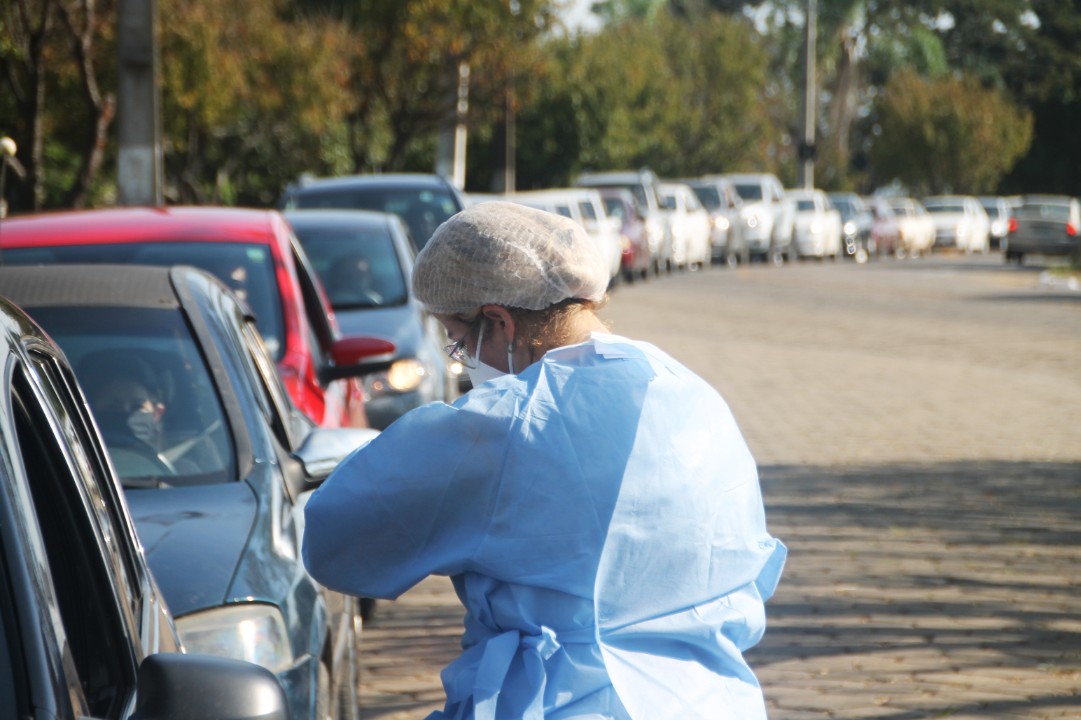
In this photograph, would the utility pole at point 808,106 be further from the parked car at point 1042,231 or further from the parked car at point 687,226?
the parked car at point 687,226

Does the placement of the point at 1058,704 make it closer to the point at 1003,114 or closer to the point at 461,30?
the point at 461,30

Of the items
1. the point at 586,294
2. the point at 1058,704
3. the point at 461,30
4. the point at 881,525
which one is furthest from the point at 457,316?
the point at 461,30

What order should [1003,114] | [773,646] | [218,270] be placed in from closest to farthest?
[773,646]
[218,270]
[1003,114]

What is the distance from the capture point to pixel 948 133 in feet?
235

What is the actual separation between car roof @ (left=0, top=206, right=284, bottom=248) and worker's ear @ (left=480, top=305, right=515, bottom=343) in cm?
458

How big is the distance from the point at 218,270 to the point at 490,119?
30042 mm

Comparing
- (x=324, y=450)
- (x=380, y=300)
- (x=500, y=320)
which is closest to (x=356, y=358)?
(x=324, y=450)

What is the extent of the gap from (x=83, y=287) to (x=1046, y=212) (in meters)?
43.2

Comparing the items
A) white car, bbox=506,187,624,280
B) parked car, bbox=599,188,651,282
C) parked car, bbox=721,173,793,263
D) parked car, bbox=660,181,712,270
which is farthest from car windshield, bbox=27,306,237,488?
parked car, bbox=721,173,793,263

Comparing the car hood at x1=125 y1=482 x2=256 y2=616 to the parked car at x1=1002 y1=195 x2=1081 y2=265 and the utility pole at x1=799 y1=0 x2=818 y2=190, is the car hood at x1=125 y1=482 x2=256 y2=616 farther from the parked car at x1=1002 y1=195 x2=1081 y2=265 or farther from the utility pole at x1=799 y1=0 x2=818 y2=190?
the utility pole at x1=799 y1=0 x2=818 y2=190

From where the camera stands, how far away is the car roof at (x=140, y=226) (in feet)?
22.4

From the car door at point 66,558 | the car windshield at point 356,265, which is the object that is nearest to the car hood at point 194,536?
the car door at point 66,558

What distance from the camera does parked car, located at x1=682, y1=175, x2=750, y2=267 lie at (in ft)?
134

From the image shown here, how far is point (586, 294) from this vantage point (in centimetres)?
258
